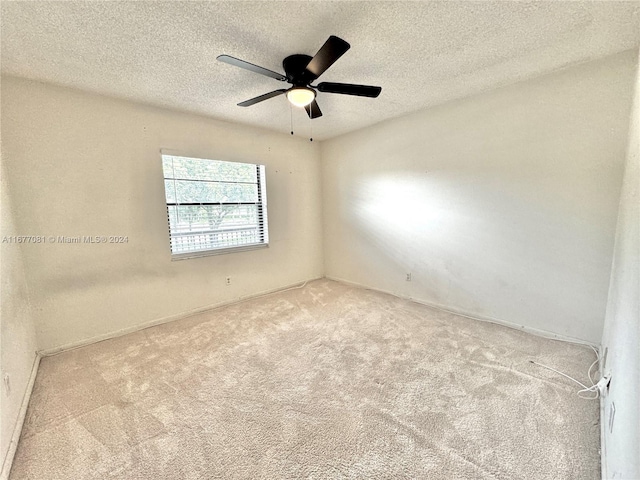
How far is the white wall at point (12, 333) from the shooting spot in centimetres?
142

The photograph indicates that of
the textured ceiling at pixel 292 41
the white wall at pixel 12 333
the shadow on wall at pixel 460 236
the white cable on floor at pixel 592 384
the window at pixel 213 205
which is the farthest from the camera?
the window at pixel 213 205

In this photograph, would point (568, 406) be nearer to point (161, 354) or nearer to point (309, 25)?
point (309, 25)

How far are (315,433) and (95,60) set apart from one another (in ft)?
9.90

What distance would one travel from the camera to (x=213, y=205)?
3.43m

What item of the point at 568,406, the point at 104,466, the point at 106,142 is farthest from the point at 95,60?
the point at 568,406

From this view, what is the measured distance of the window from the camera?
10.2 ft

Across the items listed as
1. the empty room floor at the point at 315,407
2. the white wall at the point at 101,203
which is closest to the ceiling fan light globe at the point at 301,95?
the white wall at the point at 101,203

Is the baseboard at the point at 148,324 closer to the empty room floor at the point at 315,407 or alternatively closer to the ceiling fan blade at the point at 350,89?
the empty room floor at the point at 315,407

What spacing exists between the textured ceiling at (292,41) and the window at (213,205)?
0.89 metres

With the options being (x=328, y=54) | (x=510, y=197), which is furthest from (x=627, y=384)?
(x=328, y=54)

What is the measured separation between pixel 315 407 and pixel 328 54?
2202 millimetres

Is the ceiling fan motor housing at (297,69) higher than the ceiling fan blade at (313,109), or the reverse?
the ceiling fan motor housing at (297,69)

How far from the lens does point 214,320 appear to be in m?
3.04

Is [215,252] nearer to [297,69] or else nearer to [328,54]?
[297,69]
